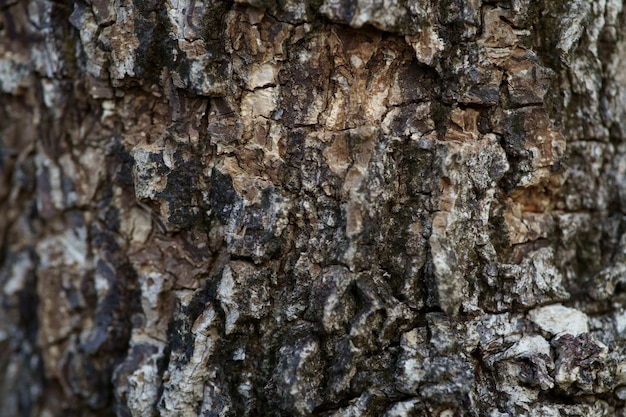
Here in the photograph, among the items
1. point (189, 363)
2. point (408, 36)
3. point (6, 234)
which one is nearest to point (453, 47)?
point (408, 36)

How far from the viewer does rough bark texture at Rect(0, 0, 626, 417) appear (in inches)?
53.7

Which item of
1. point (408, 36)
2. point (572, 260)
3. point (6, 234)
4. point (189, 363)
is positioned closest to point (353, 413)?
point (189, 363)

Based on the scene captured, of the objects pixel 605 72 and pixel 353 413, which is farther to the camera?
pixel 605 72

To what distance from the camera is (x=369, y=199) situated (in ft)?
4.45

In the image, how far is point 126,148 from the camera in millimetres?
1616

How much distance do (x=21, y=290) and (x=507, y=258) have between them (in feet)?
5.33

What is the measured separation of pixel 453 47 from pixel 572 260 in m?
0.71

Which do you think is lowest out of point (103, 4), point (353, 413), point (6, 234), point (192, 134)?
point (353, 413)

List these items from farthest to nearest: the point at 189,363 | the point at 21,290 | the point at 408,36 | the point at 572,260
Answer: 1. the point at 21,290
2. the point at 572,260
3. the point at 189,363
4. the point at 408,36

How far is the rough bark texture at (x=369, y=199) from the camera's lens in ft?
4.48

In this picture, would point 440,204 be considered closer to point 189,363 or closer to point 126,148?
point 189,363

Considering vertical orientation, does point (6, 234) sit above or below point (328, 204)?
below

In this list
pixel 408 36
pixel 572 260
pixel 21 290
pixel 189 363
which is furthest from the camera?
pixel 21 290

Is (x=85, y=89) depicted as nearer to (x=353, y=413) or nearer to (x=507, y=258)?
(x=353, y=413)
